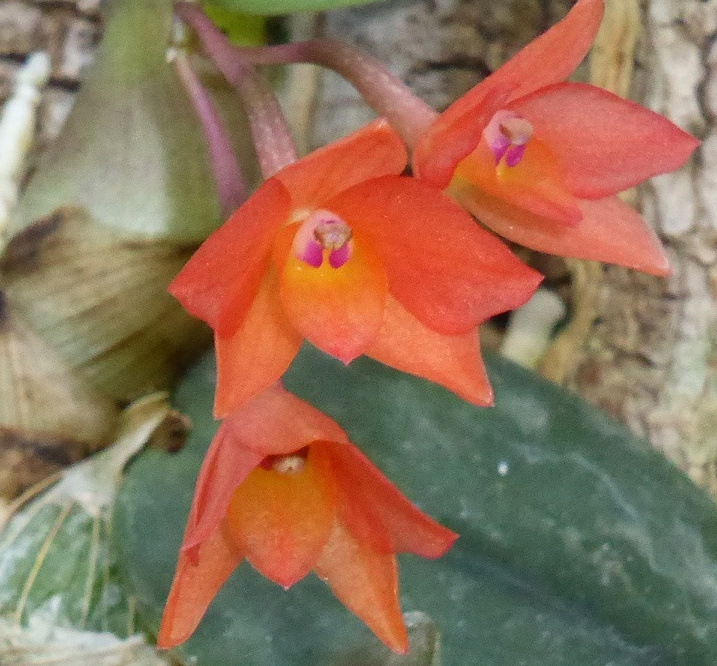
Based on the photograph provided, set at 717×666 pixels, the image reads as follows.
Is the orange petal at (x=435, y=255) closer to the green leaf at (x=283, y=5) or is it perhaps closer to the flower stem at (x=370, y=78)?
the flower stem at (x=370, y=78)

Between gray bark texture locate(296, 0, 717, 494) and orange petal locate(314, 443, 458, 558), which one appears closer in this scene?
orange petal locate(314, 443, 458, 558)

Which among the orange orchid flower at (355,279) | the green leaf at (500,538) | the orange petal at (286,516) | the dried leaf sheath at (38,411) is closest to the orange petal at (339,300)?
the orange orchid flower at (355,279)

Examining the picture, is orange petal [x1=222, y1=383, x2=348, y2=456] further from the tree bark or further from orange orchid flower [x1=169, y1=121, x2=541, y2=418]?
the tree bark

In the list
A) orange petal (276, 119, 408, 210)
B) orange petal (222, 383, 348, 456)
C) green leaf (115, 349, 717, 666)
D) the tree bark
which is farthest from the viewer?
the tree bark

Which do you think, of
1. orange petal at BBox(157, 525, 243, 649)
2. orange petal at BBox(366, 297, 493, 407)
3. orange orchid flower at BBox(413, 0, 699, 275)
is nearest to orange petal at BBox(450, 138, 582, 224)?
orange orchid flower at BBox(413, 0, 699, 275)

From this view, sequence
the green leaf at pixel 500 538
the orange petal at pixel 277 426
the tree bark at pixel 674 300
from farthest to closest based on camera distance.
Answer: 1. the tree bark at pixel 674 300
2. the green leaf at pixel 500 538
3. the orange petal at pixel 277 426

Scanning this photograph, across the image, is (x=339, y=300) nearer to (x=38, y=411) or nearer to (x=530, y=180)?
(x=530, y=180)
